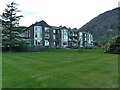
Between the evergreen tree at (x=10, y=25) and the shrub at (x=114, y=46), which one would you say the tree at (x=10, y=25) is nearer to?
the evergreen tree at (x=10, y=25)

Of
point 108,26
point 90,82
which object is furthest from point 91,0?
point 108,26

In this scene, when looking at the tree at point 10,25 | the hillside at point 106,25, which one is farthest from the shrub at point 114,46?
the tree at point 10,25

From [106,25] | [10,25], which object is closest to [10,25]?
[10,25]

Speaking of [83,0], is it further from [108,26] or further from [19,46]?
[108,26]

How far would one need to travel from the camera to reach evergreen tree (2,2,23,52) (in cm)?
2953

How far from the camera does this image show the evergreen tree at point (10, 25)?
96.9 feet

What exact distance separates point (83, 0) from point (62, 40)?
3525cm

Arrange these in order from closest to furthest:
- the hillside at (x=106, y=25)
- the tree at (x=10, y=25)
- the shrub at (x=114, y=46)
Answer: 1. the shrub at (x=114, y=46)
2. the tree at (x=10, y=25)
3. the hillside at (x=106, y=25)

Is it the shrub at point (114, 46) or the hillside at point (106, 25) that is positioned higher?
the hillside at point (106, 25)

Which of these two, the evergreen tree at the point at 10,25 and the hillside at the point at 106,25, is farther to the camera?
the hillside at the point at 106,25

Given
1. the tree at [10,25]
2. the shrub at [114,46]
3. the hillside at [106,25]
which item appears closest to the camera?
the shrub at [114,46]

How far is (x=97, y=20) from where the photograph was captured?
3978 cm

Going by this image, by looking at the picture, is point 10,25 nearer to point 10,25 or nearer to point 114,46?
point 10,25

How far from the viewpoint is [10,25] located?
29953 mm
